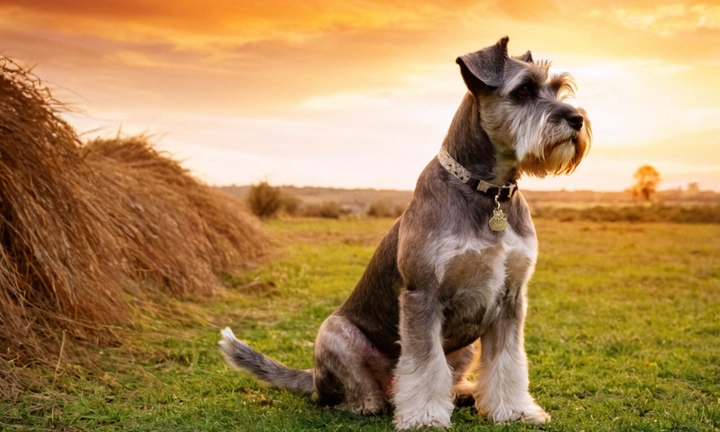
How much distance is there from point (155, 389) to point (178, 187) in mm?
8423

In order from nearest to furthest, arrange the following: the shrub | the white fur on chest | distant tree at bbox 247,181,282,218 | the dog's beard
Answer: the dog's beard
the white fur on chest
distant tree at bbox 247,181,282,218
the shrub

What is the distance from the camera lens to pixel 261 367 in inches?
241

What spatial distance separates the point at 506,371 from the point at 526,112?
207 centimetres

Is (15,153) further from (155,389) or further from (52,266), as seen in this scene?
(155,389)

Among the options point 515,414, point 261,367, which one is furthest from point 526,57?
point 261,367

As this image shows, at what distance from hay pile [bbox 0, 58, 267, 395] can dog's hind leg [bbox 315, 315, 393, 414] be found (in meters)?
2.95

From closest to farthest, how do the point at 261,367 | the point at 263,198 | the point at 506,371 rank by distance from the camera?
the point at 506,371
the point at 261,367
the point at 263,198

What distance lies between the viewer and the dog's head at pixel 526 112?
4742mm

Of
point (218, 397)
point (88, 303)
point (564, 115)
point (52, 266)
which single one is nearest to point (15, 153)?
point (52, 266)

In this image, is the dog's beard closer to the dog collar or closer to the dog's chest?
the dog collar

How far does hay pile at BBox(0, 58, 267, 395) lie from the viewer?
23.1ft

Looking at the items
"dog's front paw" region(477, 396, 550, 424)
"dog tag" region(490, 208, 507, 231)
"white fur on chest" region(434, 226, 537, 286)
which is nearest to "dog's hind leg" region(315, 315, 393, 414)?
"dog's front paw" region(477, 396, 550, 424)

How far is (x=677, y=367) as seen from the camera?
24.0 feet

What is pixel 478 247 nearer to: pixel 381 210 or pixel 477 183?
pixel 477 183
